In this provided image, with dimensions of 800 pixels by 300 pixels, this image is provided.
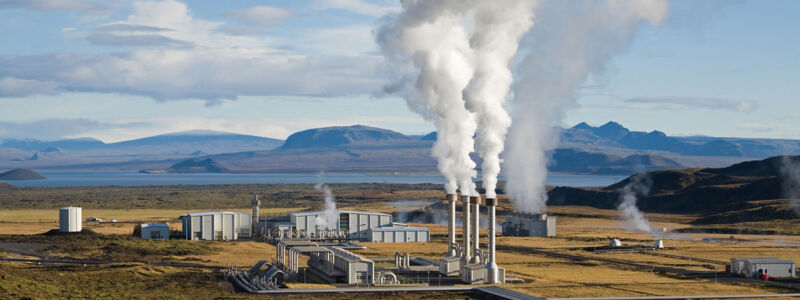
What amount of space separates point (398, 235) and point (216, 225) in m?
25.3

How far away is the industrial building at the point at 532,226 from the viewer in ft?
481

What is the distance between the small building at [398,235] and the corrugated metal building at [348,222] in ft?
14.9

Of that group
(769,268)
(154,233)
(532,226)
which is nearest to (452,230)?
(769,268)

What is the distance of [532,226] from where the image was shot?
481ft

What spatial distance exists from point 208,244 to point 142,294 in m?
47.5

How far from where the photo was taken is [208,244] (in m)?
120

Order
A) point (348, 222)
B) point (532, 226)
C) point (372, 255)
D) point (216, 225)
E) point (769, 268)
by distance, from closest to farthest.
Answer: point (769, 268), point (372, 255), point (216, 225), point (348, 222), point (532, 226)

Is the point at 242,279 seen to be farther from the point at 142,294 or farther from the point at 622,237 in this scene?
the point at 622,237

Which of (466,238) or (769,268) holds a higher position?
(466,238)

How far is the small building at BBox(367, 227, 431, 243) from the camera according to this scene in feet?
435

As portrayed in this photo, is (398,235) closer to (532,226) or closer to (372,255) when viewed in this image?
(372,255)

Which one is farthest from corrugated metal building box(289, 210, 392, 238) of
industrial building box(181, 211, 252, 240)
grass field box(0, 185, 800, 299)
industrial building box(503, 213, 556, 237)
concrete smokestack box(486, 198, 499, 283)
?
concrete smokestack box(486, 198, 499, 283)

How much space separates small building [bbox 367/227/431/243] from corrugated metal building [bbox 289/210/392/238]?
14.9ft

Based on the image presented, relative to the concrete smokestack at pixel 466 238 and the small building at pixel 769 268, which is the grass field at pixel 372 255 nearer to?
the concrete smokestack at pixel 466 238
